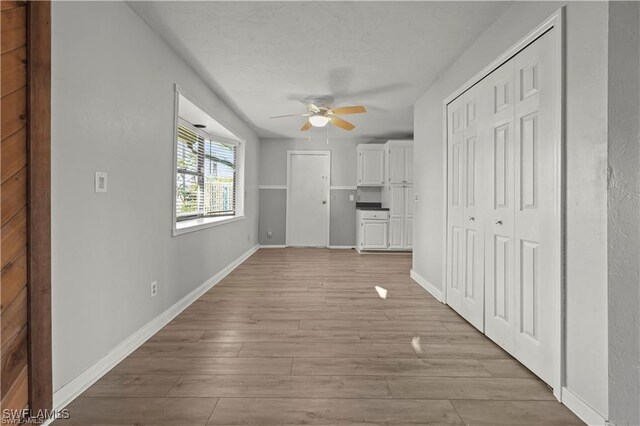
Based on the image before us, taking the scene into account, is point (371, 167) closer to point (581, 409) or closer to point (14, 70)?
point (581, 409)

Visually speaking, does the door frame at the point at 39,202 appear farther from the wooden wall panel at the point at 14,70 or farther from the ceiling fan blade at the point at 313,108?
the ceiling fan blade at the point at 313,108

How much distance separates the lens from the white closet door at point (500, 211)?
Answer: 2.16m

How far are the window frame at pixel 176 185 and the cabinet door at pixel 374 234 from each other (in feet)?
7.79

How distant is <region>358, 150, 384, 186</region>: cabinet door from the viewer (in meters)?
6.55

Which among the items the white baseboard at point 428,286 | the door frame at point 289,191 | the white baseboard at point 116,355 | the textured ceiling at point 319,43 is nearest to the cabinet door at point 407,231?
the door frame at point 289,191

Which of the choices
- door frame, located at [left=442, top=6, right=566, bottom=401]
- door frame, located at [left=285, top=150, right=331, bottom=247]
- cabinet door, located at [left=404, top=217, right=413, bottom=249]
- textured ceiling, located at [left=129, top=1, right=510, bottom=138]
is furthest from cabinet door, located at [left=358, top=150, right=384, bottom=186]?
door frame, located at [left=442, top=6, right=566, bottom=401]

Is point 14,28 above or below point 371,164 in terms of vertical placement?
below

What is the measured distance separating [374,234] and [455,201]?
132 inches

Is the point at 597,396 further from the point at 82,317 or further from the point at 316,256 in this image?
the point at 316,256

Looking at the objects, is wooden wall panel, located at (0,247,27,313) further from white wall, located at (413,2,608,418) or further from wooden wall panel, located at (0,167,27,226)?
Result: white wall, located at (413,2,608,418)

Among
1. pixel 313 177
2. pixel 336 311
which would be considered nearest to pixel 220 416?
pixel 336 311

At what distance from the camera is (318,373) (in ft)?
6.23

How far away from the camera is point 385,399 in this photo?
1659 millimetres

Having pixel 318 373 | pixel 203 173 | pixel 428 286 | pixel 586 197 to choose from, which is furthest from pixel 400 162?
pixel 318 373
